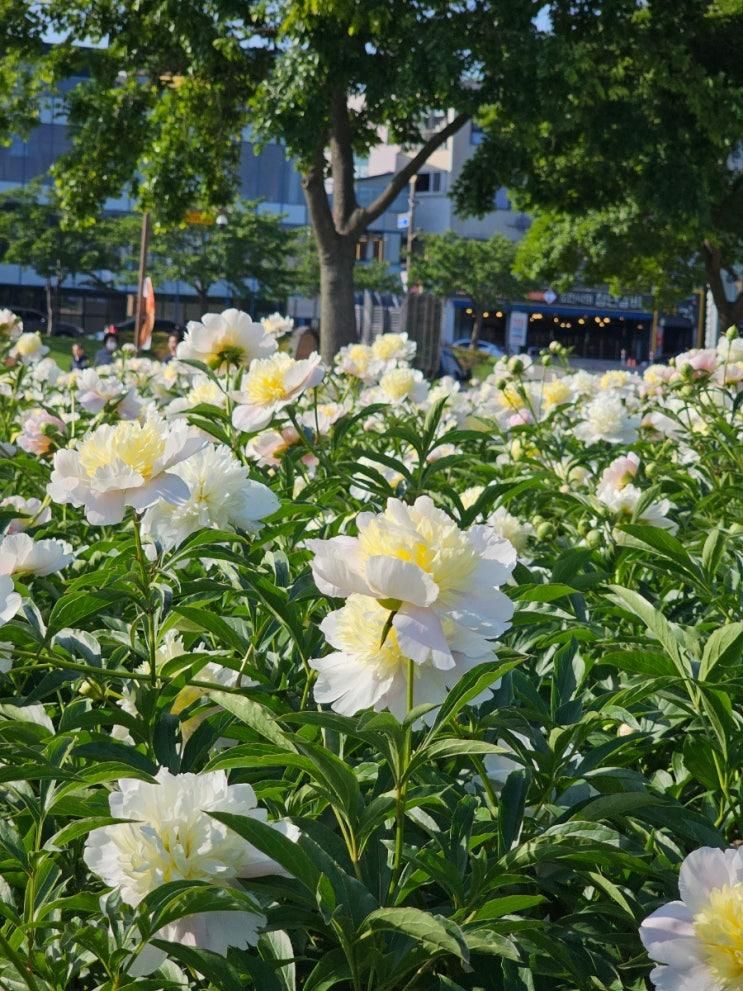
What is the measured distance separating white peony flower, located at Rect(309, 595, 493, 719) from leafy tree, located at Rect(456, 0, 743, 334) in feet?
33.3

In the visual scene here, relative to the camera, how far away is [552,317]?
56688 mm

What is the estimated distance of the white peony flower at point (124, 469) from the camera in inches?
52.6

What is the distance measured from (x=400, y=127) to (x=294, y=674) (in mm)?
12545

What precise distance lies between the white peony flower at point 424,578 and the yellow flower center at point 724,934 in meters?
0.25

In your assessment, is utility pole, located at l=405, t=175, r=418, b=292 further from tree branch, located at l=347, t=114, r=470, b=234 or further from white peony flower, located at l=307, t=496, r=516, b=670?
white peony flower, located at l=307, t=496, r=516, b=670

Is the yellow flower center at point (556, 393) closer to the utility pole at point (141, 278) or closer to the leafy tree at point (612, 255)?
the utility pole at point (141, 278)

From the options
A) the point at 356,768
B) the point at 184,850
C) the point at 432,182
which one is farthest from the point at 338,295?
the point at 432,182

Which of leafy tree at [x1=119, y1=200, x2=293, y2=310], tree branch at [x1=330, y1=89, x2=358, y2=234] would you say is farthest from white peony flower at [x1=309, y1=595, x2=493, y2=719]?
leafy tree at [x1=119, y1=200, x2=293, y2=310]

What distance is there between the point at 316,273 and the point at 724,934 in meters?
50.1

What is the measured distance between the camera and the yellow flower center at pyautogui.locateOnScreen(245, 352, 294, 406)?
79.3 inches

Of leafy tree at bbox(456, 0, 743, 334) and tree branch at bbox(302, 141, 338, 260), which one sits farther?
tree branch at bbox(302, 141, 338, 260)

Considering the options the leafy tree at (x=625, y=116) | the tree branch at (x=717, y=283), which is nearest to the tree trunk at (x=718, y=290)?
the tree branch at (x=717, y=283)

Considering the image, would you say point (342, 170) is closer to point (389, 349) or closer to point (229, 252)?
point (389, 349)

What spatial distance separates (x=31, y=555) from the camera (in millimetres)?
1481
